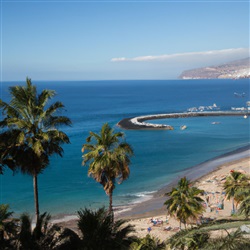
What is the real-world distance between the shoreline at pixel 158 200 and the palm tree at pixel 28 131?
45.1 feet

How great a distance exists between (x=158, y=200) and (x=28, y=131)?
22.4 metres

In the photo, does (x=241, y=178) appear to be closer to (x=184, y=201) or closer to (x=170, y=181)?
(x=184, y=201)

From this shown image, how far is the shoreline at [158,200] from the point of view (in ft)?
97.1

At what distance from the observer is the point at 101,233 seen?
9648mm

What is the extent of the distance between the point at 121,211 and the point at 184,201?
12.1m

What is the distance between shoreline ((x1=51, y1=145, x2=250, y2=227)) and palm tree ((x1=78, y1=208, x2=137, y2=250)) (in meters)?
17.1

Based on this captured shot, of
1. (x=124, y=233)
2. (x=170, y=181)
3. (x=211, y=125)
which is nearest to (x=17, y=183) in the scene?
(x=170, y=181)

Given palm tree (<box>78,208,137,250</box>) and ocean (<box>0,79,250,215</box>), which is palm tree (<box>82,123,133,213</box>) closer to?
palm tree (<box>78,208,137,250</box>)

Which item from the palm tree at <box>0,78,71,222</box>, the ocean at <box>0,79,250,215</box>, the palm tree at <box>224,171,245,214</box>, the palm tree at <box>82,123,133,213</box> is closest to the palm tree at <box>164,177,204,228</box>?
the palm tree at <box>82,123,133,213</box>

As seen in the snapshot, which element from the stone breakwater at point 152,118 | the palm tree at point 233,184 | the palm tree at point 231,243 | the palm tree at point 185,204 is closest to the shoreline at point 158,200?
the palm tree at point 233,184

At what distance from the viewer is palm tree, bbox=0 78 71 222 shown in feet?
44.7

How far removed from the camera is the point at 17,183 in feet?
131

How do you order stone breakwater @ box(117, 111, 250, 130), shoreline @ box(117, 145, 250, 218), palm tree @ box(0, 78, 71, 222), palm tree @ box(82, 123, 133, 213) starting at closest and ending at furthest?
1. palm tree @ box(0, 78, 71, 222)
2. palm tree @ box(82, 123, 133, 213)
3. shoreline @ box(117, 145, 250, 218)
4. stone breakwater @ box(117, 111, 250, 130)

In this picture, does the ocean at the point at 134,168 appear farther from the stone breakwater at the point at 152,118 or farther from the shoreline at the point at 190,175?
the stone breakwater at the point at 152,118
